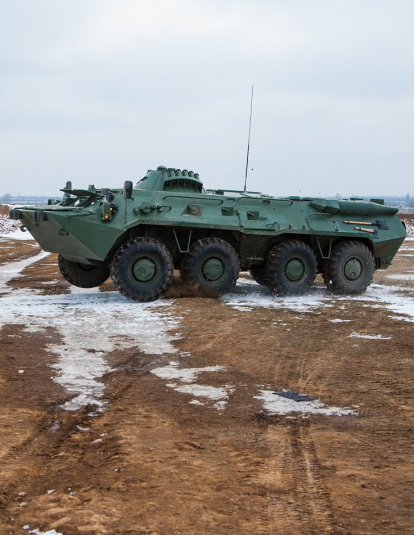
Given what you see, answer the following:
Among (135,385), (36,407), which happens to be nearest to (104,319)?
(135,385)

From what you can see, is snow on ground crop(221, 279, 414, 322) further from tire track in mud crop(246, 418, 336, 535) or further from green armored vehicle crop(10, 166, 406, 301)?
tire track in mud crop(246, 418, 336, 535)

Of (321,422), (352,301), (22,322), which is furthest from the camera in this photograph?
(352,301)

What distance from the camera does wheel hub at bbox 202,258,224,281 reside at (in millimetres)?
11602

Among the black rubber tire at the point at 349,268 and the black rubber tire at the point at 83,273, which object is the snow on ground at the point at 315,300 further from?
the black rubber tire at the point at 83,273

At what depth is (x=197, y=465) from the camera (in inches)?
172

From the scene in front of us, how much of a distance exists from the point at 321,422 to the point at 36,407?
2215mm

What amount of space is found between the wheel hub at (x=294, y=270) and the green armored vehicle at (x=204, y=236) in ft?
0.06

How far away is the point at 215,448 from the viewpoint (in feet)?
15.4

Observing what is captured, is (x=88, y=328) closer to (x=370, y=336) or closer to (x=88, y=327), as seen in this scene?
(x=88, y=327)

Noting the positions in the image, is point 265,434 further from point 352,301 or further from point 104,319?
point 352,301

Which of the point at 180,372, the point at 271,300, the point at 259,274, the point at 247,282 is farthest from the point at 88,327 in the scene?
the point at 247,282

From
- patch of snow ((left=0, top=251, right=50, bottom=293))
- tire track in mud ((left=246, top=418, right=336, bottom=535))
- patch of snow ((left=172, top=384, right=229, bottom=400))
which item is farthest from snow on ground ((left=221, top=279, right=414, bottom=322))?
tire track in mud ((left=246, top=418, right=336, bottom=535))

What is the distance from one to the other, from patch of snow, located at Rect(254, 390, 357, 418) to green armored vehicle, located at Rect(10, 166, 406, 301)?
17.9 ft

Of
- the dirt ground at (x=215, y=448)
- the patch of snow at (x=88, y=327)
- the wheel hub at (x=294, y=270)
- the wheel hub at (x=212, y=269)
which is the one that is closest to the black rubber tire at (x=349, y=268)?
the wheel hub at (x=294, y=270)
